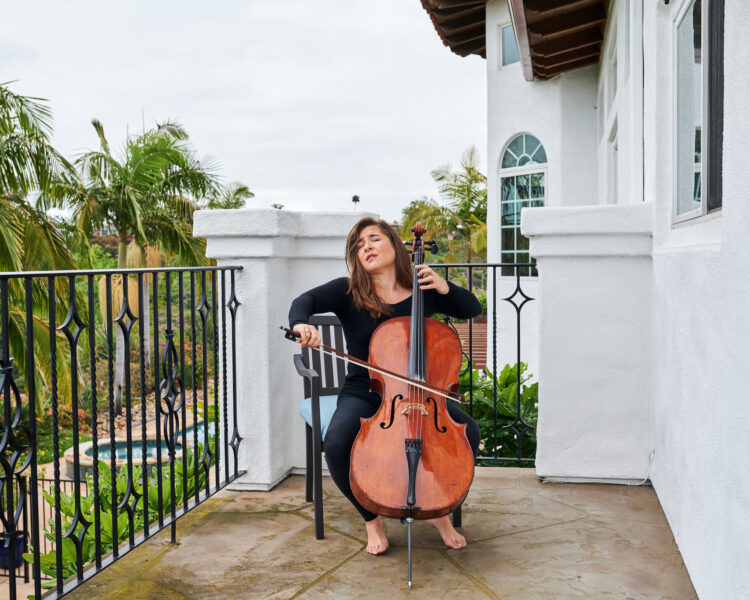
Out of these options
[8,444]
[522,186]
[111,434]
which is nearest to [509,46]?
[522,186]

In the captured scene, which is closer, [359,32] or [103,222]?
[103,222]

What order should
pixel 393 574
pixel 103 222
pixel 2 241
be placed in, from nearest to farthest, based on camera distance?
pixel 393 574 → pixel 2 241 → pixel 103 222

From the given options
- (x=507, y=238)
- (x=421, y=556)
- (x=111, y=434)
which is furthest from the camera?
(x=507, y=238)

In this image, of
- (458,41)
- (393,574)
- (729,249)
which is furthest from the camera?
(458,41)

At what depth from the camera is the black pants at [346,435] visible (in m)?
2.51

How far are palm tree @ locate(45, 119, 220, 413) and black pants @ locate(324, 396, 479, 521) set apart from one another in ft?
45.8

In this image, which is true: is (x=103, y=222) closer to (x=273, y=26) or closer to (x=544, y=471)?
(x=544, y=471)

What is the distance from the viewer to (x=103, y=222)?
16.8m

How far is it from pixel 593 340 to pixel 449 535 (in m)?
1.21

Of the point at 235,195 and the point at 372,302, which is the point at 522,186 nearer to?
the point at 372,302

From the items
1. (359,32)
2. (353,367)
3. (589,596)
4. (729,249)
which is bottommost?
(589,596)

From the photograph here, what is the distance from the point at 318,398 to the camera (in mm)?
2668

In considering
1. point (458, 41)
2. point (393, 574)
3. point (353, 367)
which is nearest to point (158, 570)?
point (393, 574)

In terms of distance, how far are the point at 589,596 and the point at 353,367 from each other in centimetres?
111
